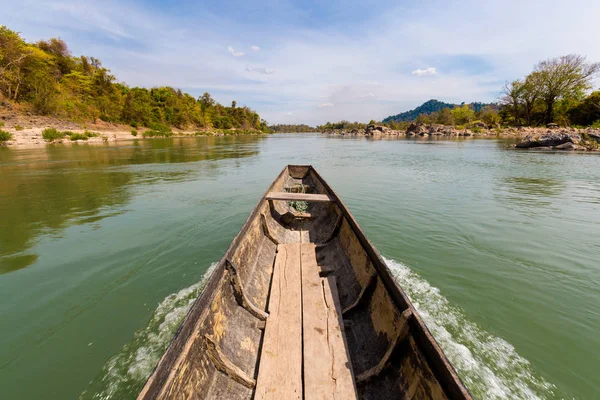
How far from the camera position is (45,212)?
8477 mm

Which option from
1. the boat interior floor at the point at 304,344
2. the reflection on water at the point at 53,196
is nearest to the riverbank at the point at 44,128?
the reflection on water at the point at 53,196

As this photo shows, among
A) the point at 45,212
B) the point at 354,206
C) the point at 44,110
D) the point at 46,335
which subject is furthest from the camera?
the point at 44,110

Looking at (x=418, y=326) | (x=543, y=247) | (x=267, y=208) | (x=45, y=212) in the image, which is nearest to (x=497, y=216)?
(x=543, y=247)

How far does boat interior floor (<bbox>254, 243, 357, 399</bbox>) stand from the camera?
228cm

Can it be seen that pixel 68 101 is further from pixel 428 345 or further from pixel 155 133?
pixel 428 345

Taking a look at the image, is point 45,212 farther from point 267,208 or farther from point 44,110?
point 44,110

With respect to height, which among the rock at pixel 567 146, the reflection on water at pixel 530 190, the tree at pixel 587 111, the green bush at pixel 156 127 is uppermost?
the tree at pixel 587 111

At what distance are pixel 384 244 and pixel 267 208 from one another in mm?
3196

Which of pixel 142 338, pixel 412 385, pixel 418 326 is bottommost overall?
pixel 142 338

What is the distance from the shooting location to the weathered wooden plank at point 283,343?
7.47 ft

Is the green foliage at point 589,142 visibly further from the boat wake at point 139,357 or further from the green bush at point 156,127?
the green bush at point 156,127

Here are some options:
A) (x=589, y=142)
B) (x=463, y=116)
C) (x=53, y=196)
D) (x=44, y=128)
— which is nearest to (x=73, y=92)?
(x=44, y=128)

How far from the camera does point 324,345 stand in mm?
2748

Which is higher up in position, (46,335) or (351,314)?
Result: (351,314)
